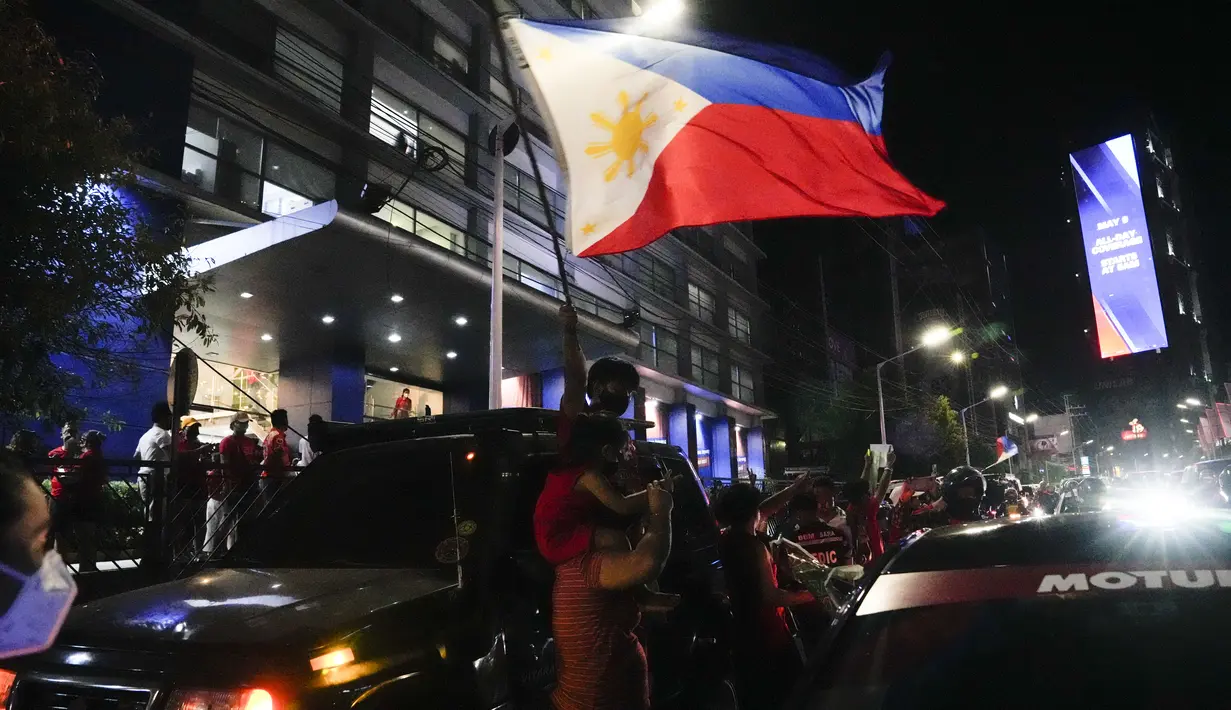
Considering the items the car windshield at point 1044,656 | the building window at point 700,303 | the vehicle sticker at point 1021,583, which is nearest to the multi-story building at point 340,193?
the building window at point 700,303

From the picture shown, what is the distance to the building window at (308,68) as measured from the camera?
1881 cm

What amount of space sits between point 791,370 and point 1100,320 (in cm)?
3247

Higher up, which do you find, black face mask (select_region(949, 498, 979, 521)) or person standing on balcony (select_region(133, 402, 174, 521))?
person standing on balcony (select_region(133, 402, 174, 521))

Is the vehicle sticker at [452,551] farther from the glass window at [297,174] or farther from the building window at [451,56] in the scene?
the building window at [451,56]

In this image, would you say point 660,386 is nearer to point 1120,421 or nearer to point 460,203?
point 460,203

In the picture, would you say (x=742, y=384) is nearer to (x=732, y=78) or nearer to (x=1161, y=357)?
(x=732, y=78)

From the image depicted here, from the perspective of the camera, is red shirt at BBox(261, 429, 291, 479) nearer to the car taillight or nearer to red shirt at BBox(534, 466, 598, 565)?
the car taillight

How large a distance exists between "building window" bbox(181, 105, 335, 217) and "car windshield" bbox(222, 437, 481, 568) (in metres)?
14.0

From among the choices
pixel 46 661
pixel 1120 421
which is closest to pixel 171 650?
pixel 46 661

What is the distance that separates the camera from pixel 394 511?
160 inches

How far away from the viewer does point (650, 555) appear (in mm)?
2900

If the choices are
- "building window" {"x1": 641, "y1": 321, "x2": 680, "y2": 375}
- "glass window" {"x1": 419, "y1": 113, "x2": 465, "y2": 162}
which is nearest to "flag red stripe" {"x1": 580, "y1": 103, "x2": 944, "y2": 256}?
"glass window" {"x1": 419, "y1": 113, "x2": 465, "y2": 162}

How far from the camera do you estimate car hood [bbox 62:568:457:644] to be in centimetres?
291

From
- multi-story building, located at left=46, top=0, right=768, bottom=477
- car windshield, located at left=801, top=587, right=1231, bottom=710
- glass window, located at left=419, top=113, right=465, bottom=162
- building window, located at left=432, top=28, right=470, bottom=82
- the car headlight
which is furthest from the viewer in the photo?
building window, located at left=432, top=28, right=470, bottom=82
